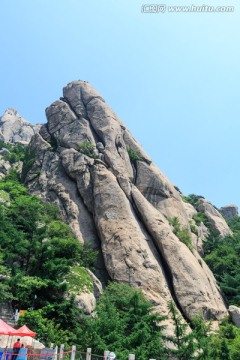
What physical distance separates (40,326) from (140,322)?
5.55m

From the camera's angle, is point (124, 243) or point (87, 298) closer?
point (87, 298)

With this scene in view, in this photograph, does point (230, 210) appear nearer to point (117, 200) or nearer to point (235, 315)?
point (117, 200)

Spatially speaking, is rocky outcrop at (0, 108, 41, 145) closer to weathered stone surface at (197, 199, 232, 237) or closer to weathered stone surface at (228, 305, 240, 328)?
weathered stone surface at (197, 199, 232, 237)

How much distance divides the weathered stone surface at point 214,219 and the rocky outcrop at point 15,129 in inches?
2132

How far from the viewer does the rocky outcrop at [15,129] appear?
9200 cm

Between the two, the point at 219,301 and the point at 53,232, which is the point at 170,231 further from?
the point at 53,232

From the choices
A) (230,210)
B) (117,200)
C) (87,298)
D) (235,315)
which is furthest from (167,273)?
(230,210)

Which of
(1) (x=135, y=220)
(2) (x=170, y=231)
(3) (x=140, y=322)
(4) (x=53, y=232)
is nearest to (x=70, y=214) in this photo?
(4) (x=53, y=232)

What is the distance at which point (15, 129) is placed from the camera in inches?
3848

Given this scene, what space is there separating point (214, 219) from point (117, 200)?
2164 cm

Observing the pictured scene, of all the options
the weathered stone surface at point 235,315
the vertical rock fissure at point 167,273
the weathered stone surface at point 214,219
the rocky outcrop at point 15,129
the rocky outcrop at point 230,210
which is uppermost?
the rocky outcrop at point 15,129

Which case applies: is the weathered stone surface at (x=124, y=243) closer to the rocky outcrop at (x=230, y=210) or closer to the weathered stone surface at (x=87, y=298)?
the weathered stone surface at (x=87, y=298)

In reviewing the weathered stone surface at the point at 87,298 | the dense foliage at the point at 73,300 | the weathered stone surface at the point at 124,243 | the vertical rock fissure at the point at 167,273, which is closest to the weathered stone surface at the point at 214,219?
the dense foliage at the point at 73,300

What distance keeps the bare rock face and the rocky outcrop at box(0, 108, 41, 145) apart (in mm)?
54185
